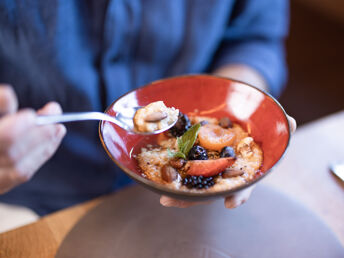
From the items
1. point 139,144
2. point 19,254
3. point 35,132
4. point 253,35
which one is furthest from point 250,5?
point 19,254

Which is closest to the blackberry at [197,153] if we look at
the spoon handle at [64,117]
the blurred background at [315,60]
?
the spoon handle at [64,117]

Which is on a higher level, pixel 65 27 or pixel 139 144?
pixel 65 27

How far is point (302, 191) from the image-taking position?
94 cm

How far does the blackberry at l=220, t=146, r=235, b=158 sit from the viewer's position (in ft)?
2.38

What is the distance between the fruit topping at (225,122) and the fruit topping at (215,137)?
0.01 m

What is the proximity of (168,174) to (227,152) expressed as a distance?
16 centimetres

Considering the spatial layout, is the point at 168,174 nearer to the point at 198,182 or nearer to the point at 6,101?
the point at 198,182

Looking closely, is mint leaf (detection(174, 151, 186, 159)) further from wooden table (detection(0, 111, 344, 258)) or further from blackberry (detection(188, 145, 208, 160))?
wooden table (detection(0, 111, 344, 258))

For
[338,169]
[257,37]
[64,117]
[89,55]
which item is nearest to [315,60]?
[257,37]

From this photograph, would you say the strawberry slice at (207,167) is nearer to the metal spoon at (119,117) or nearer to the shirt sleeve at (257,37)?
the metal spoon at (119,117)

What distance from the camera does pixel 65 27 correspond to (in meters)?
1.03

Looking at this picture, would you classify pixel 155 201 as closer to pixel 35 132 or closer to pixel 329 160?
pixel 35 132

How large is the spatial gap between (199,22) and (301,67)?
196 cm

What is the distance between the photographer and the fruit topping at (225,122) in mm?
823
